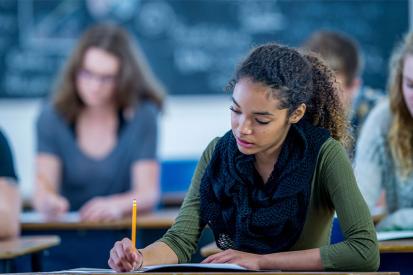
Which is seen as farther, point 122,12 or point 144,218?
point 122,12

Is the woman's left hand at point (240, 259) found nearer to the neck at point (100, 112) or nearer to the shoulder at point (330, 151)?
the shoulder at point (330, 151)

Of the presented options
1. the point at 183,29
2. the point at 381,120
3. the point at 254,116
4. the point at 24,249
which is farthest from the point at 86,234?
the point at 183,29

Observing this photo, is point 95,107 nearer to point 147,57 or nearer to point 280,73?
point 147,57

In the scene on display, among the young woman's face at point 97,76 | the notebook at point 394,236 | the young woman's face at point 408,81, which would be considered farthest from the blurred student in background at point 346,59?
the notebook at point 394,236

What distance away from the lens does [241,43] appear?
534 cm

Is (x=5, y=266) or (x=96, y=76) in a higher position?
(x=96, y=76)

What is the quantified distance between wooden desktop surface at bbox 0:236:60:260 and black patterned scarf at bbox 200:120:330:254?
656 mm

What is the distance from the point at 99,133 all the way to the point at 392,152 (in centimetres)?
144

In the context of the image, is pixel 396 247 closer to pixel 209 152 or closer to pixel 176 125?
pixel 209 152

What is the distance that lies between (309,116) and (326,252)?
0.39 metres

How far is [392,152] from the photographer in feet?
9.89

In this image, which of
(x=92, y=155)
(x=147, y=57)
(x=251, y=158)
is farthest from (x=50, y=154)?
(x=251, y=158)

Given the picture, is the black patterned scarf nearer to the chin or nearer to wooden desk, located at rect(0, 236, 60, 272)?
the chin

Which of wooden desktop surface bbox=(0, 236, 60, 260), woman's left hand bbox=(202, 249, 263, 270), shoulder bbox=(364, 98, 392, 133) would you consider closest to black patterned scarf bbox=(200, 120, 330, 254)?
woman's left hand bbox=(202, 249, 263, 270)
